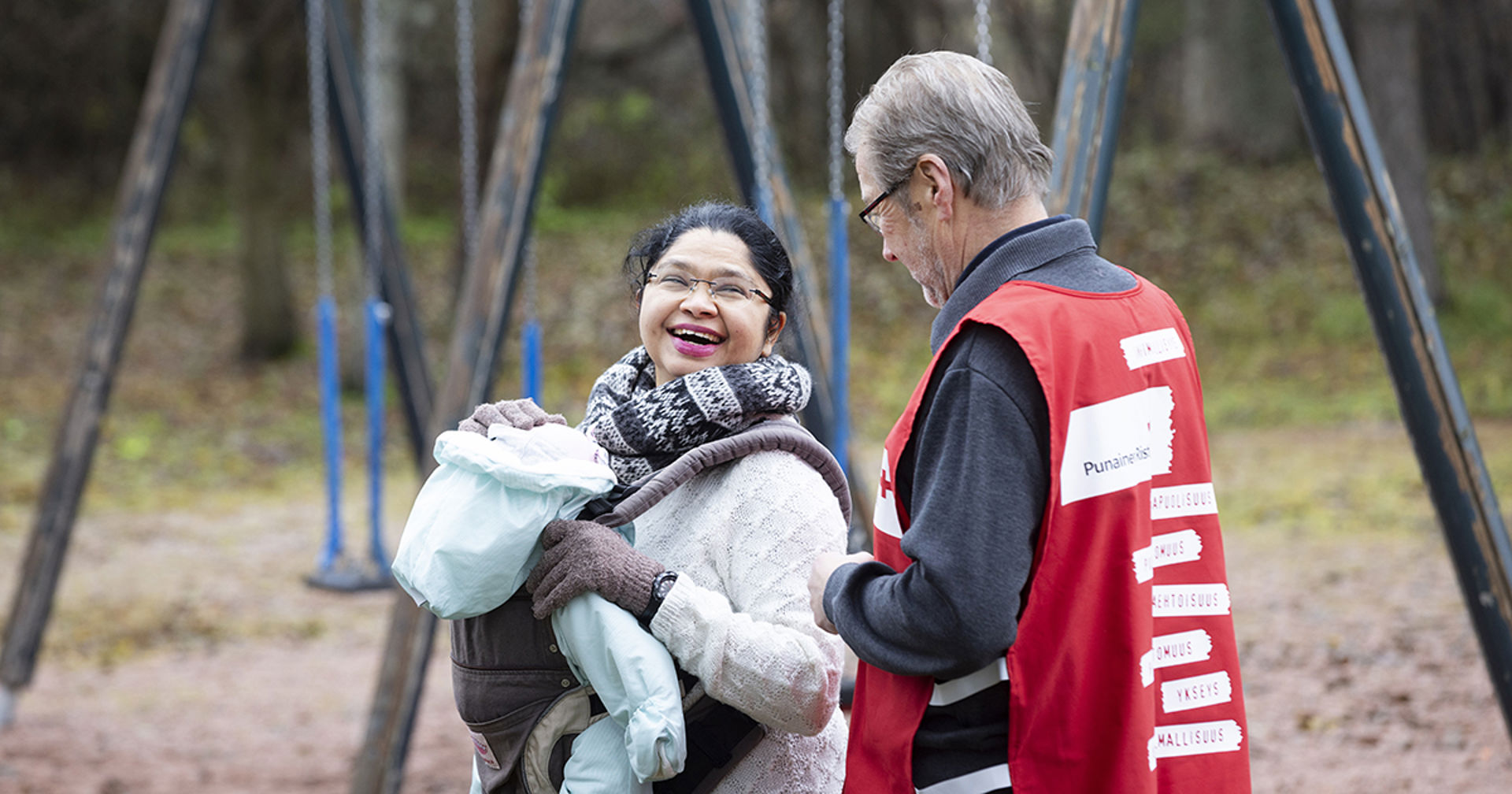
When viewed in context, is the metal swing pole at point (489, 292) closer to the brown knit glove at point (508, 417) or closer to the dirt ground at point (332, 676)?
the dirt ground at point (332, 676)

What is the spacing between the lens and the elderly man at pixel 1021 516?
4.72 feet

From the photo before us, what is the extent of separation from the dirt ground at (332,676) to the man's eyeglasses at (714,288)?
3.01 metres

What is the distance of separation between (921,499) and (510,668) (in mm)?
636

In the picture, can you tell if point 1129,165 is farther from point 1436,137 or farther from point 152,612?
point 152,612

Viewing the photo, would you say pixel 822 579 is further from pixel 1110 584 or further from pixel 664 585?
pixel 1110 584

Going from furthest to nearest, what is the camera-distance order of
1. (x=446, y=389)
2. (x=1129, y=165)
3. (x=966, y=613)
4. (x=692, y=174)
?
(x=692, y=174) < (x=1129, y=165) < (x=446, y=389) < (x=966, y=613)

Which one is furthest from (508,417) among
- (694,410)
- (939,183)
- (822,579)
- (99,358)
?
(99,358)

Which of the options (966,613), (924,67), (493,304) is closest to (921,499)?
(966,613)

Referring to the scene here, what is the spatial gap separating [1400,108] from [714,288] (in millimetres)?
12436

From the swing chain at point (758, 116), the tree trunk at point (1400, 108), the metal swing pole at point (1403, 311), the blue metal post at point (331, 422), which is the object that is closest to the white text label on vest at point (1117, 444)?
the metal swing pole at point (1403, 311)

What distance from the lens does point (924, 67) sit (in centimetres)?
158

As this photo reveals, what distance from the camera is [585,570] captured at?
5.57 ft

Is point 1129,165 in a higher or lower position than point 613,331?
higher

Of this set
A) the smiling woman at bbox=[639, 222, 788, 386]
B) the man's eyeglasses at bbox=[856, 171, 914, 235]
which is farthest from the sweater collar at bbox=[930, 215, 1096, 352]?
the smiling woman at bbox=[639, 222, 788, 386]
